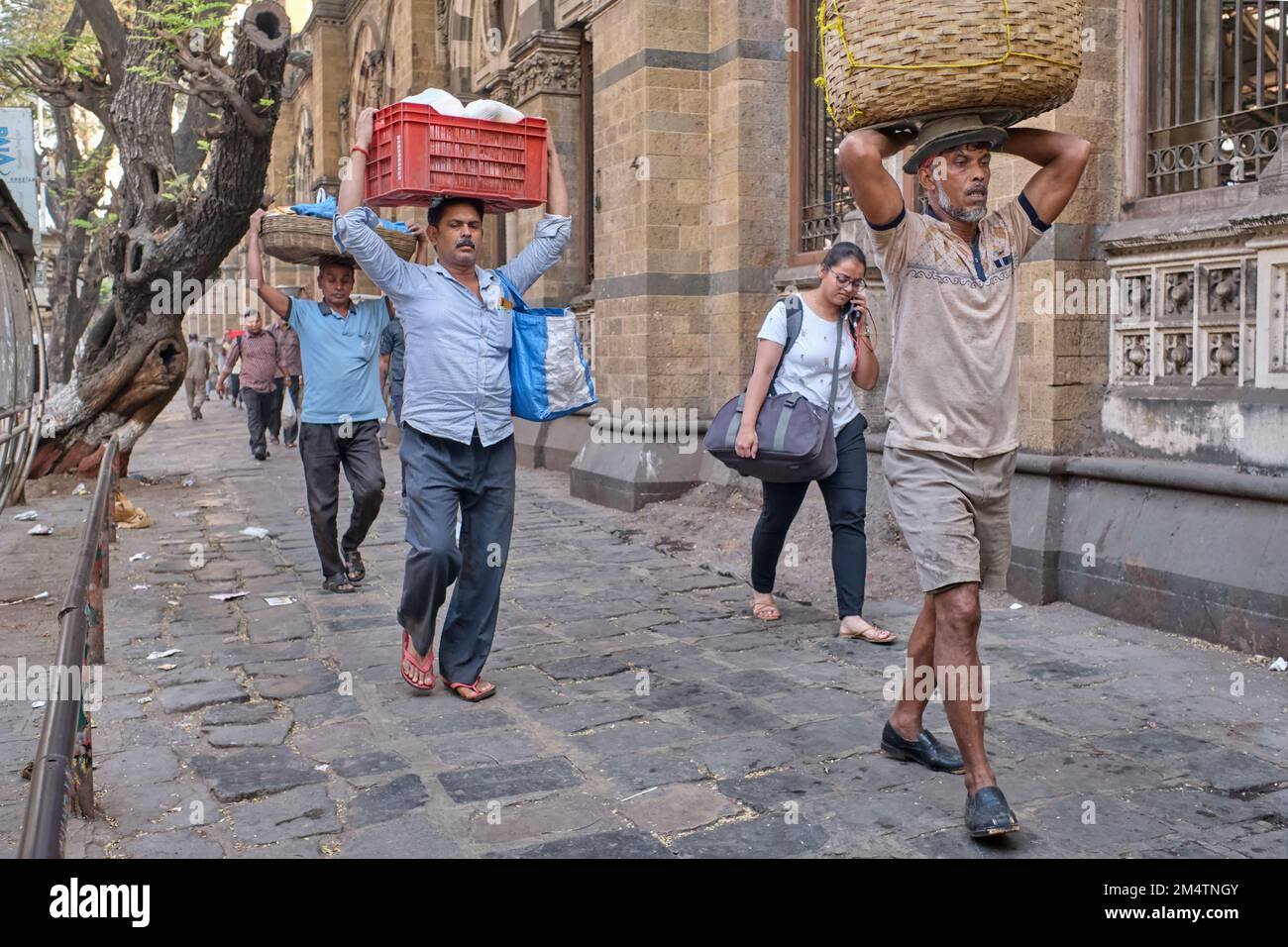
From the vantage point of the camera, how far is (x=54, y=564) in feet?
28.3

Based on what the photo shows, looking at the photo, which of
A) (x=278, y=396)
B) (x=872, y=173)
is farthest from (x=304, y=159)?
(x=872, y=173)

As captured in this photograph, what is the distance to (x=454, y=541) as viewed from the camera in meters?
5.20

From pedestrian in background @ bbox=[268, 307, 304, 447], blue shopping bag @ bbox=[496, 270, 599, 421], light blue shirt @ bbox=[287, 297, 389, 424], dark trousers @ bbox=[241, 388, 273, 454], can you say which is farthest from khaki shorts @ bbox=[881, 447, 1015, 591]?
dark trousers @ bbox=[241, 388, 273, 454]

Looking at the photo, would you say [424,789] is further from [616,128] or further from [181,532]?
[616,128]

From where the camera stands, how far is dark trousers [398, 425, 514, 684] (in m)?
5.12

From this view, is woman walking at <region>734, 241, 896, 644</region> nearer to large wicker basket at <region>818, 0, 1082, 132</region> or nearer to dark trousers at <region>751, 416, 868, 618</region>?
dark trousers at <region>751, 416, 868, 618</region>

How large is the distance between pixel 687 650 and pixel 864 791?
206cm

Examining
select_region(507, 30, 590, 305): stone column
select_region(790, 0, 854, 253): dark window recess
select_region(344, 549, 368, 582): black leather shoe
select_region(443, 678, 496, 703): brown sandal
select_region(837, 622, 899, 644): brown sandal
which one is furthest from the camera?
select_region(507, 30, 590, 305): stone column

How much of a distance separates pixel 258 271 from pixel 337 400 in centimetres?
112

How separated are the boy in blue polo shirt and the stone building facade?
316 cm

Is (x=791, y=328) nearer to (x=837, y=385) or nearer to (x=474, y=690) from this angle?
(x=837, y=385)

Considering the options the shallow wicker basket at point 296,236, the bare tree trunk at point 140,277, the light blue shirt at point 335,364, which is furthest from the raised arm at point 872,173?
the bare tree trunk at point 140,277

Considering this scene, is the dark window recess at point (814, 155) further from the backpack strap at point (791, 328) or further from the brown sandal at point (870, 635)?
the brown sandal at point (870, 635)
